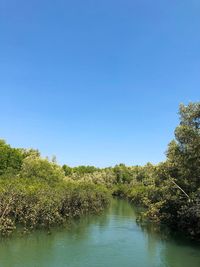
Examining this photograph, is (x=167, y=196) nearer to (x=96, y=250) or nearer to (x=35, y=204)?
(x=96, y=250)

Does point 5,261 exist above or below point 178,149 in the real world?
below

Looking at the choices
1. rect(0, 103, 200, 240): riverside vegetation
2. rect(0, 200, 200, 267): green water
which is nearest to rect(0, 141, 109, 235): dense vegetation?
rect(0, 103, 200, 240): riverside vegetation

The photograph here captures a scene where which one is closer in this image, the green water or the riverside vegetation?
the green water

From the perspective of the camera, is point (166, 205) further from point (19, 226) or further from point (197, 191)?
point (19, 226)

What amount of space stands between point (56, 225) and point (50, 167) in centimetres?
1838

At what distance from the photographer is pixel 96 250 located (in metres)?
25.4

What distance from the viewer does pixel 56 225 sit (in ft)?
113

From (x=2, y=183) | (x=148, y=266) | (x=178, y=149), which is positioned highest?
(x=178, y=149)

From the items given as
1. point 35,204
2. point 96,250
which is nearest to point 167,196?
point 96,250

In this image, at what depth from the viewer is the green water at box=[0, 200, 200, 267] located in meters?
21.5

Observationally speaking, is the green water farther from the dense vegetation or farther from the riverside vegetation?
the riverside vegetation

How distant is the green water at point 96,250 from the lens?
70.5 feet

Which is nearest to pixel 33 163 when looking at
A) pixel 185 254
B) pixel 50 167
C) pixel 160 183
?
pixel 50 167

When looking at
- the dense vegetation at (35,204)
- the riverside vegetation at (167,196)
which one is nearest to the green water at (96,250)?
the dense vegetation at (35,204)
